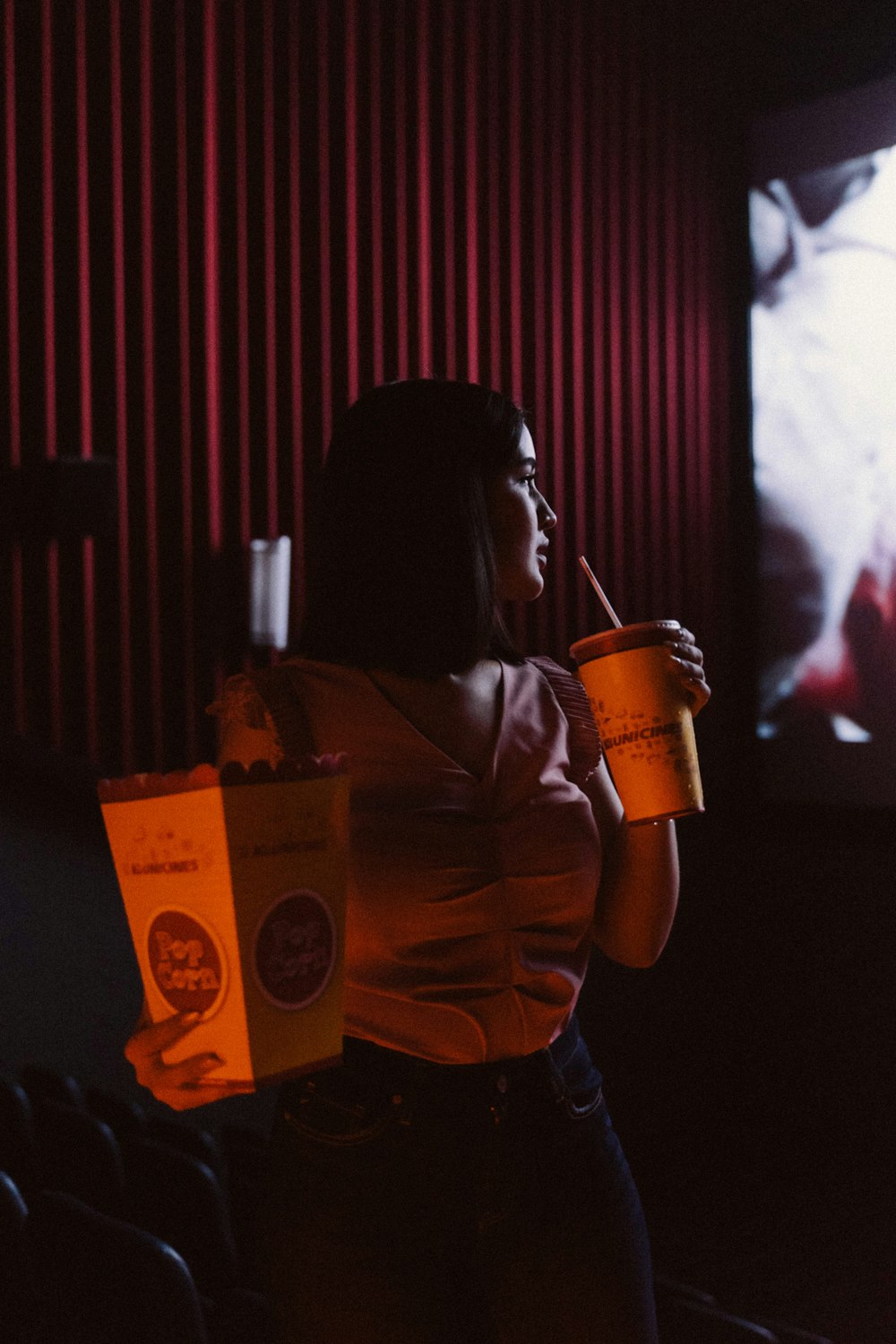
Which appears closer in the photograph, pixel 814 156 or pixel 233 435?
pixel 233 435

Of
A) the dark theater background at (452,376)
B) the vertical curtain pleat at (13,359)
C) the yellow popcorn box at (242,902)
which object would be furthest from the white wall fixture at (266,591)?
the yellow popcorn box at (242,902)

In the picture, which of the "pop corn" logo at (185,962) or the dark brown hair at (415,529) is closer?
the "pop corn" logo at (185,962)

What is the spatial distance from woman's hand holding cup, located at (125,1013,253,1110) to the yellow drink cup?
0.41 metres

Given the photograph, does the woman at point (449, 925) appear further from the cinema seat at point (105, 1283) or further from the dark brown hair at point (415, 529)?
the cinema seat at point (105, 1283)

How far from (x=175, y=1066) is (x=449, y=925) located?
9.9 inches

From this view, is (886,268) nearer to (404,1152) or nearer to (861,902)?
(861,902)

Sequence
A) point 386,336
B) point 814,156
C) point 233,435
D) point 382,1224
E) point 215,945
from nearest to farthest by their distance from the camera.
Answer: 1. point 215,945
2. point 382,1224
3. point 233,435
4. point 386,336
5. point 814,156

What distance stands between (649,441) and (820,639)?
0.73 metres

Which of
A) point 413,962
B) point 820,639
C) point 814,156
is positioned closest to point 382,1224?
point 413,962

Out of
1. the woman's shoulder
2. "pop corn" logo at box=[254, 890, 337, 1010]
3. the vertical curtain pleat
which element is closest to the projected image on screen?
the vertical curtain pleat

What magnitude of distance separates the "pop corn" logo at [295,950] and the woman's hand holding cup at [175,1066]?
2.2 inches

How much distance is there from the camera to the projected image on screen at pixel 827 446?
10.7 ft

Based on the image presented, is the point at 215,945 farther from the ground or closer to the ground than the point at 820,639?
closer to the ground

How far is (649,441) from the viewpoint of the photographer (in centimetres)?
346
